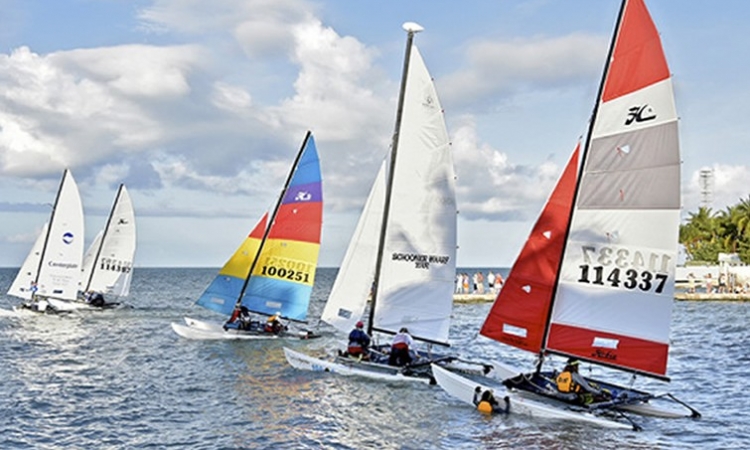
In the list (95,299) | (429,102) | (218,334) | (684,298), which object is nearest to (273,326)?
(218,334)

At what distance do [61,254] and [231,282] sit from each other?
16399 millimetres

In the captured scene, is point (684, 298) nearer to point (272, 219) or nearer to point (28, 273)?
point (272, 219)

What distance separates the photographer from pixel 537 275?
18859 mm

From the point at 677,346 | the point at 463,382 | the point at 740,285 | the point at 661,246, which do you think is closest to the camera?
the point at 661,246

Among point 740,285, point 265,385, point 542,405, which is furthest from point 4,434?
point 740,285

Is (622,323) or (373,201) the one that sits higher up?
(373,201)

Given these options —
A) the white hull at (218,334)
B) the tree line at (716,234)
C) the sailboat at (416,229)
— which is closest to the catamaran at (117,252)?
the white hull at (218,334)

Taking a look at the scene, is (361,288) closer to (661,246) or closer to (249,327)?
(249,327)

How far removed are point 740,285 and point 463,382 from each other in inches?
2198

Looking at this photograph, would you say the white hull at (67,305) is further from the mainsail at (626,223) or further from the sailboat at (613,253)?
the mainsail at (626,223)

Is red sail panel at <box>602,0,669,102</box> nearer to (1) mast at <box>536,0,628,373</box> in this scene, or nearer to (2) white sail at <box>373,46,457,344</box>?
(1) mast at <box>536,0,628,373</box>

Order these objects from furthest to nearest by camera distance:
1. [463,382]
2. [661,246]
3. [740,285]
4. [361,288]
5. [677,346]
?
[740,285] → [677,346] → [361,288] → [463,382] → [661,246]

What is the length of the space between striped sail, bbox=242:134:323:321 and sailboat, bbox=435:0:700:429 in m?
15.7

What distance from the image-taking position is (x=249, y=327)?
32312 millimetres
